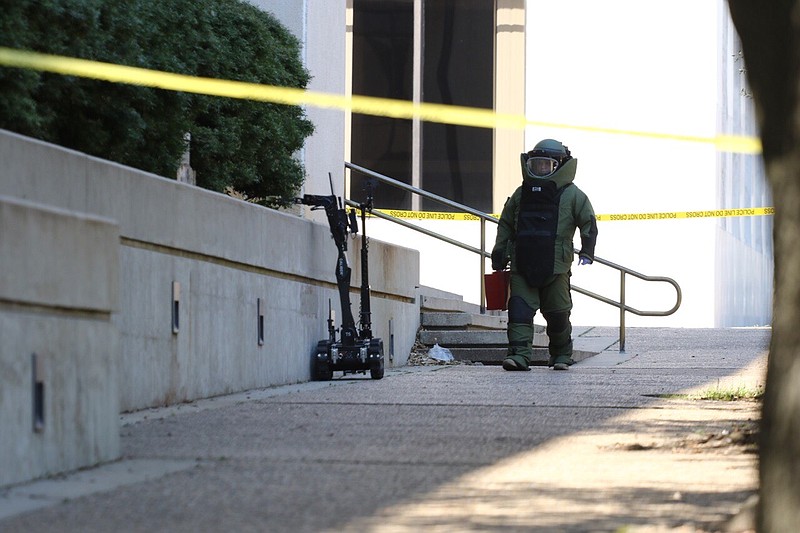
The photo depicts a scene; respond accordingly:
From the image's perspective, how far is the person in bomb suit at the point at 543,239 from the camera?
12.1 m

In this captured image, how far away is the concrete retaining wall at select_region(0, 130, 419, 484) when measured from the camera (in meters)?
6.28

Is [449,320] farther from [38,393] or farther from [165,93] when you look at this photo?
[38,393]

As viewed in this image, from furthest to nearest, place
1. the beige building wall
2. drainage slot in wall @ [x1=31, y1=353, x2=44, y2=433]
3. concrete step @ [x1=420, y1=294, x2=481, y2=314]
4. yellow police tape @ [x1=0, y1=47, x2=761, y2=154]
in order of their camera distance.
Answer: the beige building wall < concrete step @ [x1=420, y1=294, x2=481, y2=314] < yellow police tape @ [x1=0, y1=47, x2=761, y2=154] < drainage slot in wall @ [x1=31, y1=353, x2=44, y2=433]

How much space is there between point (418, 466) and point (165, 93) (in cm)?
360

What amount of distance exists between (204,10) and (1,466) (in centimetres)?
514

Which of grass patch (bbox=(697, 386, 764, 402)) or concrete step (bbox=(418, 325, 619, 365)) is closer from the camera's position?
grass patch (bbox=(697, 386, 764, 402))

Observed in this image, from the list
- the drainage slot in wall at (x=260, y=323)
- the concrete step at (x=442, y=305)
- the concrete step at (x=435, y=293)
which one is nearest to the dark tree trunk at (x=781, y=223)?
the drainage slot in wall at (x=260, y=323)

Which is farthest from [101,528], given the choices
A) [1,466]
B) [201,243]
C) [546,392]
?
[546,392]

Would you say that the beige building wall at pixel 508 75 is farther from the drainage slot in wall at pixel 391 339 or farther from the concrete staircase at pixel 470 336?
the drainage slot in wall at pixel 391 339

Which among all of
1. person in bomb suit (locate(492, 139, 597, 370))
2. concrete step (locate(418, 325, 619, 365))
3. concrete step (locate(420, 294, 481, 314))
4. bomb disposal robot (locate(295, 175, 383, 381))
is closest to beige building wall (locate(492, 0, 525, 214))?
concrete step (locate(420, 294, 481, 314))

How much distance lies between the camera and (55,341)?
16.9ft

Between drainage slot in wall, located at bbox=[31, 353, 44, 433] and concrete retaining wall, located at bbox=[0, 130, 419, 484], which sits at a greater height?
concrete retaining wall, located at bbox=[0, 130, 419, 484]

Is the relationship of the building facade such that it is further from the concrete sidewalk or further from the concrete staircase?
the concrete sidewalk

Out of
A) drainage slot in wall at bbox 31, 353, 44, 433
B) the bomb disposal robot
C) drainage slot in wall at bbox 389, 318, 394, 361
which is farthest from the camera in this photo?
drainage slot in wall at bbox 389, 318, 394, 361
